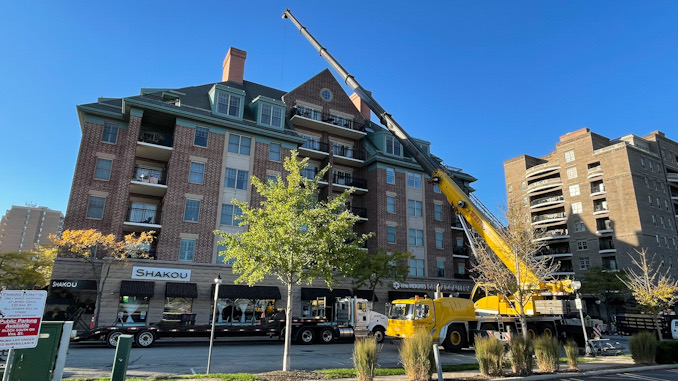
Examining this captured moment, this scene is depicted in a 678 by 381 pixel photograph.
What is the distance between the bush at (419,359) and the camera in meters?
10.4

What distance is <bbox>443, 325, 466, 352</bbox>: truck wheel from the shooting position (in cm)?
1903

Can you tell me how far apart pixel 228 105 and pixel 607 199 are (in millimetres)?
52886

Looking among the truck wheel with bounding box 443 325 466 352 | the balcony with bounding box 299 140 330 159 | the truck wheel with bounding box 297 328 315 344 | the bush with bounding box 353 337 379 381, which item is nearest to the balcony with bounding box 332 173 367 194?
the balcony with bounding box 299 140 330 159

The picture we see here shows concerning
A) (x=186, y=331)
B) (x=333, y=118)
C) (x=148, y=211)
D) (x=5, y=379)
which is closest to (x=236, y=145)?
(x=148, y=211)

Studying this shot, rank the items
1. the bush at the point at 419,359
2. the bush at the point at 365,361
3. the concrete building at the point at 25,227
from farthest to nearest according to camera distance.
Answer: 1. the concrete building at the point at 25,227
2. the bush at the point at 419,359
3. the bush at the point at 365,361

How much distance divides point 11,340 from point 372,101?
25.5m

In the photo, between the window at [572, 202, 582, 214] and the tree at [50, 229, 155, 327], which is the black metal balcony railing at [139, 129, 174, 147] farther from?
the window at [572, 202, 582, 214]

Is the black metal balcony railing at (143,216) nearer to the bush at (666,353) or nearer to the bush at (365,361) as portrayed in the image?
the bush at (365,361)

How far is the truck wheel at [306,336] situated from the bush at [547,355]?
12715mm

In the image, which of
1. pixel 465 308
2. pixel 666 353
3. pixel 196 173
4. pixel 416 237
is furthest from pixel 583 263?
pixel 196 173

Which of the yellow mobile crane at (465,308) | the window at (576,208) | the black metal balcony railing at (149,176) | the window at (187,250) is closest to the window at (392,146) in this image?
the yellow mobile crane at (465,308)

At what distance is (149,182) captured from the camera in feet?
93.6

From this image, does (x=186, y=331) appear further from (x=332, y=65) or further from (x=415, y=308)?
(x=332, y=65)

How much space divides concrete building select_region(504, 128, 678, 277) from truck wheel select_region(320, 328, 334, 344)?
37459 millimetres
